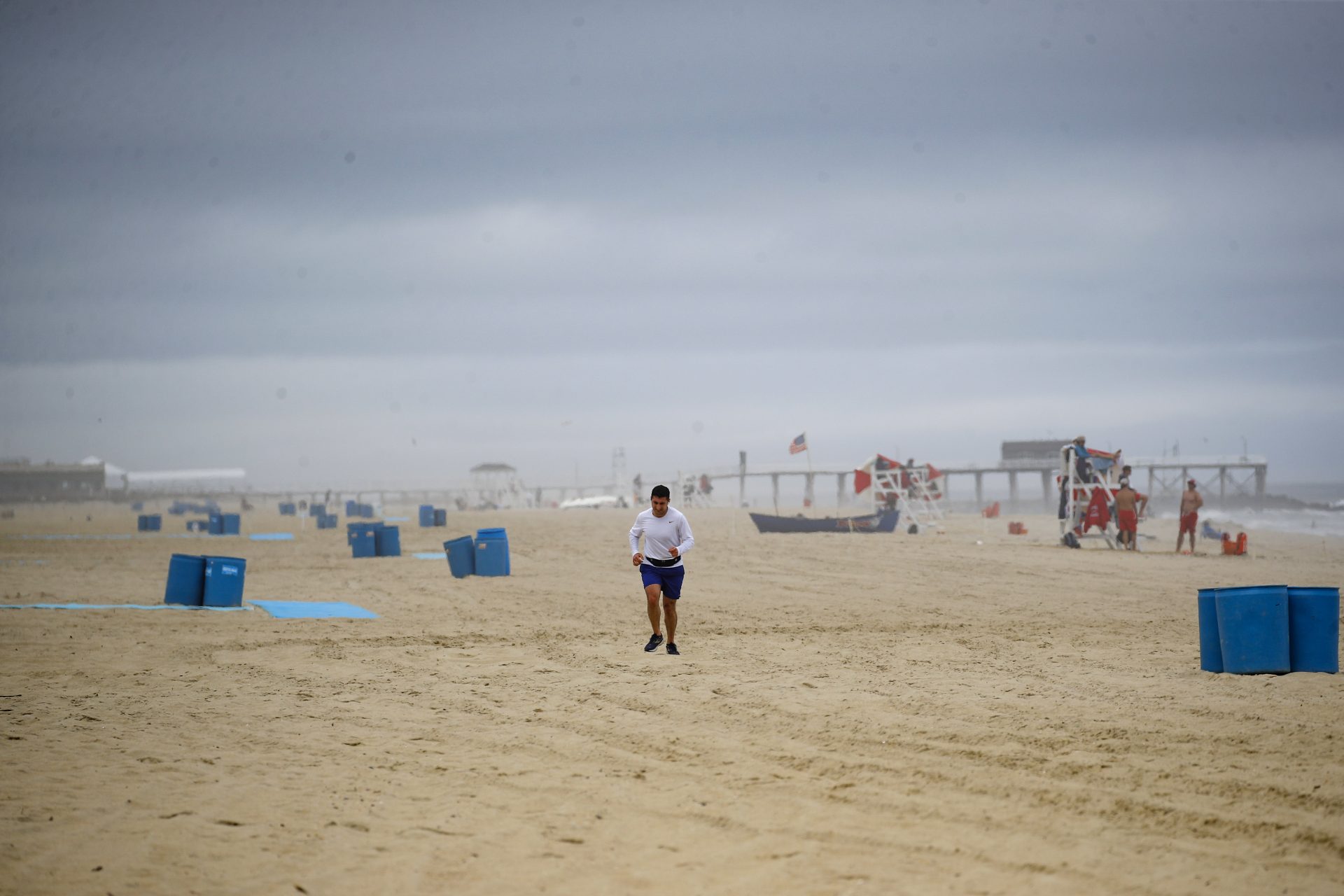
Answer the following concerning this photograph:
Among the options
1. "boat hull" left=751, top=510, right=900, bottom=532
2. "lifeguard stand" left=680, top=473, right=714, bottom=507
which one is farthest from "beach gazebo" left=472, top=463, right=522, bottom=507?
"boat hull" left=751, top=510, right=900, bottom=532

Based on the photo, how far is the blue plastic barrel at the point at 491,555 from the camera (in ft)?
58.4

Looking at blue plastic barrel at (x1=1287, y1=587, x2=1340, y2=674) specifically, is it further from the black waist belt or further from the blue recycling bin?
the blue recycling bin

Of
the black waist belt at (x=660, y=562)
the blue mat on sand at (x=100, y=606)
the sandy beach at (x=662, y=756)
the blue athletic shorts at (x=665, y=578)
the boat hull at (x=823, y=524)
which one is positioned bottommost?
the blue mat on sand at (x=100, y=606)

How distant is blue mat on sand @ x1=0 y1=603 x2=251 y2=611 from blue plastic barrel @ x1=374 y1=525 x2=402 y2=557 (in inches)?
343

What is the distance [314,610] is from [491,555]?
16.2ft

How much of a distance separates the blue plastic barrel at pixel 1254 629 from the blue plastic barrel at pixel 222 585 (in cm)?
1134

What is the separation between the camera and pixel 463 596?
14742 mm

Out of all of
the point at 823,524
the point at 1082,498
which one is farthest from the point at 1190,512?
the point at 823,524

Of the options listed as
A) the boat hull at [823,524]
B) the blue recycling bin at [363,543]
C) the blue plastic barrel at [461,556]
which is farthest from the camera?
the boat hull at [823,524]

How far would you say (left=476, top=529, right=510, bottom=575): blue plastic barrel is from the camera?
17812mm

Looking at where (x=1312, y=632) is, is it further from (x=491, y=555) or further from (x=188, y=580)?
(x=491, y=555)

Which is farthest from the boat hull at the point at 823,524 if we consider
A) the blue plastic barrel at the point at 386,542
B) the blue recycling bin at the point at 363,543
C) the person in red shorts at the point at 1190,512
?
the blue recycling bin at the point at 363,543

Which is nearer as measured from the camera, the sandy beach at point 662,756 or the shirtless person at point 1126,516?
the sandy beach at point 662,756

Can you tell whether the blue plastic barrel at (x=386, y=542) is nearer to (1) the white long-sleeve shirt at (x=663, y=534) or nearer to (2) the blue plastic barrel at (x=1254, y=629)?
(1) the white long-sleeve shirt at (x=663, y=534)
